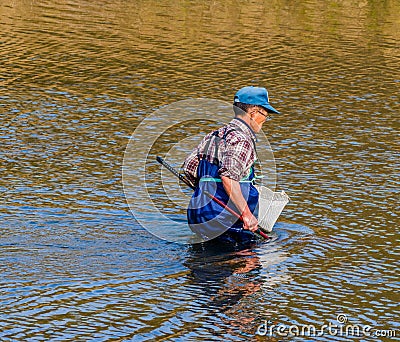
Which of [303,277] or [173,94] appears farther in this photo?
[173,94]

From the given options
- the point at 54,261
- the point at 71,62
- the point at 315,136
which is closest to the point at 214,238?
the point at 54,261

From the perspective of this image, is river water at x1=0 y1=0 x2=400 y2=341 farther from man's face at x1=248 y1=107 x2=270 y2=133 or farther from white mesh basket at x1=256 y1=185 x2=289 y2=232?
man's face at x1=248 y1=107 x2=270 y2=133

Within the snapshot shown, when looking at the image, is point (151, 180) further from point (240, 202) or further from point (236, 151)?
point (236, 151)

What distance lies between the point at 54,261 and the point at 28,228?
2.92 feet

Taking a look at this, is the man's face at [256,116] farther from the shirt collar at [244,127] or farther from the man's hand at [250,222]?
the man's hand at [250,222]

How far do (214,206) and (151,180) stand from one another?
2662 millimetres

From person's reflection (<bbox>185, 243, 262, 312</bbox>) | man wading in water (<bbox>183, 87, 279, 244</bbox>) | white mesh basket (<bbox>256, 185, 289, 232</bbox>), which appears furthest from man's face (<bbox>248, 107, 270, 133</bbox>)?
person's reflection (<bbox>185, 243, 262, 312</bbox>)

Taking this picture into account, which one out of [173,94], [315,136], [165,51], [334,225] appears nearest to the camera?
[334,225]

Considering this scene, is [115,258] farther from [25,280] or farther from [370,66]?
[370,66]

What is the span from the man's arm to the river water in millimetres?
293

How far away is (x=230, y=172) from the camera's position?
802 cm

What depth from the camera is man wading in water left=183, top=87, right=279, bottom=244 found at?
8.05 metres

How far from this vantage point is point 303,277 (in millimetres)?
7906

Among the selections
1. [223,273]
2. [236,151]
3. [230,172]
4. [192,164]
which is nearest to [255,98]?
[236,151]
